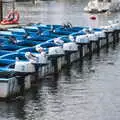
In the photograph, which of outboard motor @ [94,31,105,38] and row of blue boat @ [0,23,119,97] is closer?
row of blue boat @ [0,23,119,97]

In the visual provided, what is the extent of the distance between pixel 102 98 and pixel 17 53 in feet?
20.3

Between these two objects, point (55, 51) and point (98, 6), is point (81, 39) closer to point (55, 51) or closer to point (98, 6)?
point (55, 51)

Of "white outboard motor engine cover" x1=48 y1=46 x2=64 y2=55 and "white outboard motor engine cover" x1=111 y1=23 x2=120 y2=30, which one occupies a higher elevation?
"white outboard motor engine cover" x1=111 y1=23 x2=120 y2=30

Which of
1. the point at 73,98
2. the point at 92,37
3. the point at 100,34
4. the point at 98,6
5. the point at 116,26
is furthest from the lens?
the point at 98,6

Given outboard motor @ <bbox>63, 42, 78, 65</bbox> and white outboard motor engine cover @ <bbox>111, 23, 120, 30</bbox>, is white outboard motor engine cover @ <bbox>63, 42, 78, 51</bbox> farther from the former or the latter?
white outboard motor engine cover @ <bbox>111, 23, 120, 30</bbox>

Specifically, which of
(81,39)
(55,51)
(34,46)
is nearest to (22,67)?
(55,51)

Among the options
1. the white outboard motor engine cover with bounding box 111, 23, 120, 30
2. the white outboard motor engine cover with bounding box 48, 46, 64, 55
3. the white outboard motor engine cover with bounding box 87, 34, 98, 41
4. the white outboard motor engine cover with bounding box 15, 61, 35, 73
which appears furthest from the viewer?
the white outboard motor engine cover with bounding box 111, 23, 120, 30

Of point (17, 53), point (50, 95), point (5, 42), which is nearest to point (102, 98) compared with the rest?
point (50, 95)

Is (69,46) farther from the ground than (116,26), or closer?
closer

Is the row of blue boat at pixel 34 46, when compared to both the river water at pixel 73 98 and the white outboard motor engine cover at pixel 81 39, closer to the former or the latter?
the white outboard motor engine cover at pixel 81 39

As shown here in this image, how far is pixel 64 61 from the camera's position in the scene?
3309 cm

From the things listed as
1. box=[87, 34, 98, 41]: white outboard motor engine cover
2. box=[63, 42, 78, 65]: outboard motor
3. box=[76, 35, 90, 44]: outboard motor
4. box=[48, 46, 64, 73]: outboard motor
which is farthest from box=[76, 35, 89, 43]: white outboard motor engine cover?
box=[48, 46, 64, 73]: outboard motor

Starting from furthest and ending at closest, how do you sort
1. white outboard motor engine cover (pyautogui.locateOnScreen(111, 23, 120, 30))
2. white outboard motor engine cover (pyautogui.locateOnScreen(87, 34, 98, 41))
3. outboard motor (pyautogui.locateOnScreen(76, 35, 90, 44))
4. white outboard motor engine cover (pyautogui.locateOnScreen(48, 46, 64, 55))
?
white outboard motor engine cover (pyautogui.locateOnScreen(111, 23, 120, 30)) → white outboard motor engine cover (pyautogui.locateOnScreen(87, 34, 98, 41)) → outboard motor (pyautogui.locateOnScreen(76, 35, 90, 44)) → white outboard motor engine cover (pyautogui.locateOnScreen(48, 46, 64, 55))

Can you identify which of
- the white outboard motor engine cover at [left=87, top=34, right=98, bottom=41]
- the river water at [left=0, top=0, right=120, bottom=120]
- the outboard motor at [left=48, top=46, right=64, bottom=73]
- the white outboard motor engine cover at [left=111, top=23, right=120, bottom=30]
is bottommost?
the river water at [left=0, top=0, right=120, bottom=120]
